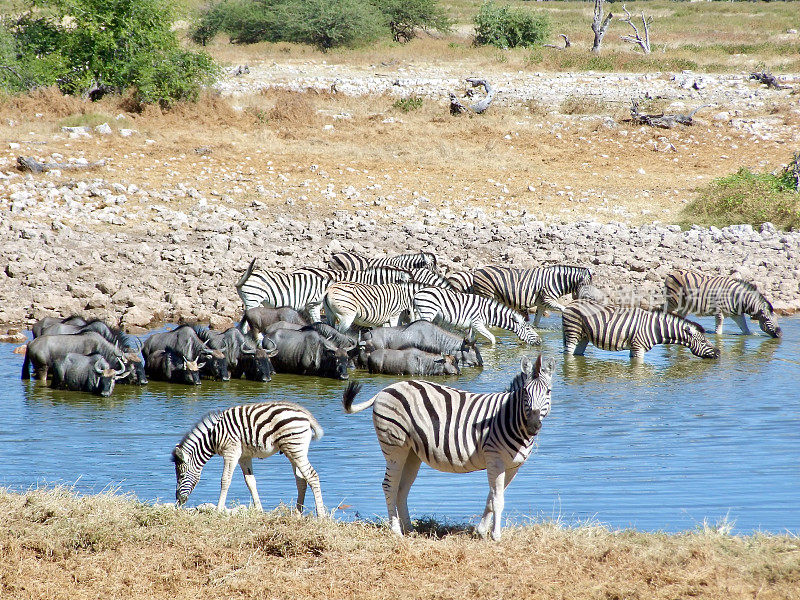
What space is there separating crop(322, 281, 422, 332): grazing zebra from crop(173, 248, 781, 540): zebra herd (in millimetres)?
17

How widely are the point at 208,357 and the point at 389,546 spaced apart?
6.90m

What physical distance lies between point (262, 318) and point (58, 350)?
10.9ft

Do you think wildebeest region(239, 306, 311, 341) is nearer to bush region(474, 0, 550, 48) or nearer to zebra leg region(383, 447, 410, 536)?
zebra leg region(383, 447, 410, 536)

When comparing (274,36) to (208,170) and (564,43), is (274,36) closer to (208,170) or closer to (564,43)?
(564,43)

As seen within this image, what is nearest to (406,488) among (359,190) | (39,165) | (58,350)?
(58,350)

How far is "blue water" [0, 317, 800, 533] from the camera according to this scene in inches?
328

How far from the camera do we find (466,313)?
52.3 ft

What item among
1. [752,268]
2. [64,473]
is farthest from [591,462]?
[752,268]

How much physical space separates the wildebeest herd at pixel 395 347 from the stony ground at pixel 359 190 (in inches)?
49.4

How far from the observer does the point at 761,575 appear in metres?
6.30

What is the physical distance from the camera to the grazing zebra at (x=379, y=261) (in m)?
18.0

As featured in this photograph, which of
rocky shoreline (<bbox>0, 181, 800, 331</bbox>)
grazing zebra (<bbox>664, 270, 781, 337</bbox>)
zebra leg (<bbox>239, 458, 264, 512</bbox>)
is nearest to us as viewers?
zebra leg (<bbox>239, 458, 264, 512</bbox>)

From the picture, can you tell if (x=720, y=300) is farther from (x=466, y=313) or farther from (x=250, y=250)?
(x=250, y=250)

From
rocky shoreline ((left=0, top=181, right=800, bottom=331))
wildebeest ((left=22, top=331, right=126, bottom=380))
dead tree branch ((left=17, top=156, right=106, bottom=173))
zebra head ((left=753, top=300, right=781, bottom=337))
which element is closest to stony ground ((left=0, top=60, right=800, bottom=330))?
rocky shoreline ((left=0, top=181, right=800, bottom=331))
